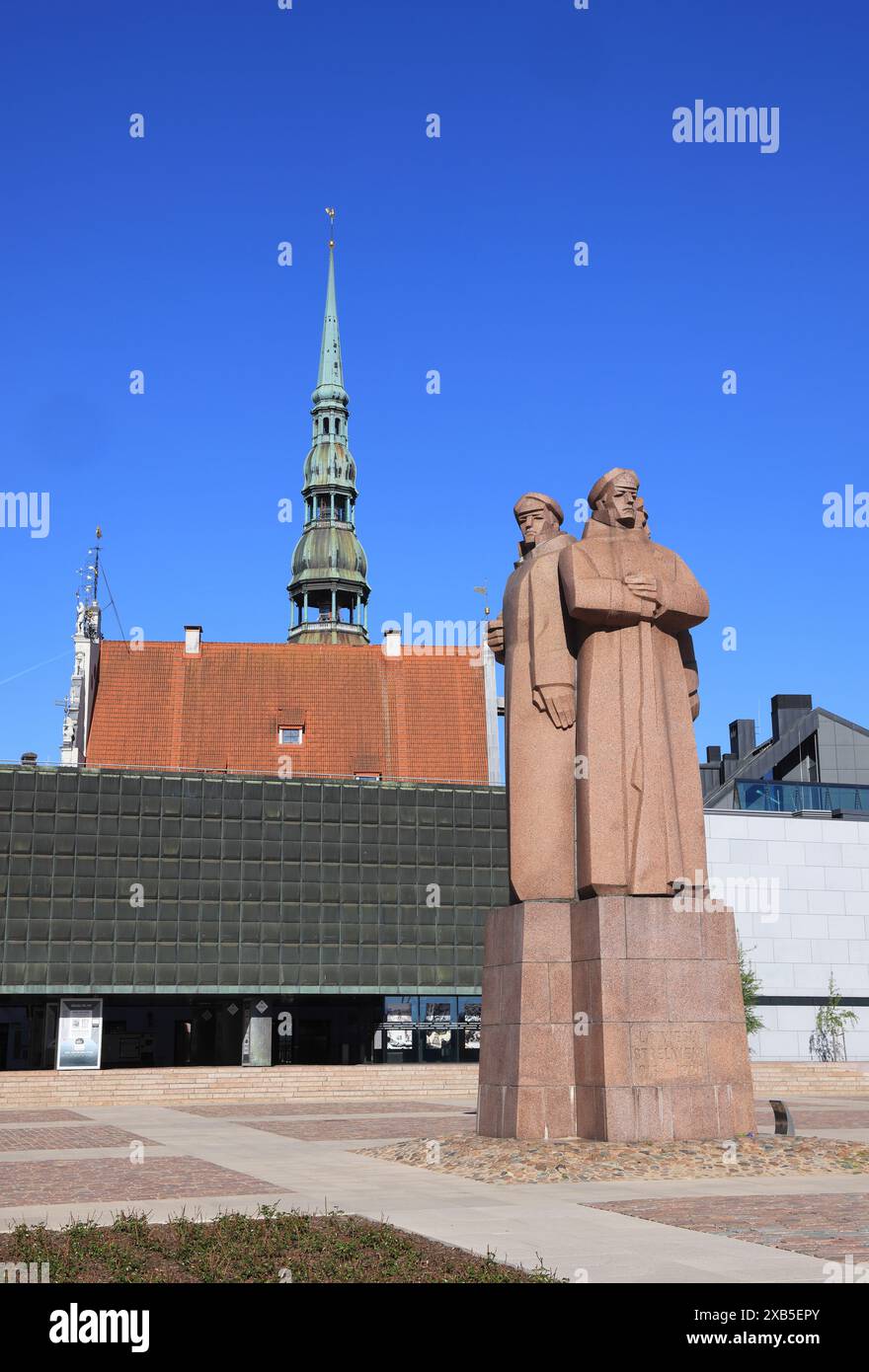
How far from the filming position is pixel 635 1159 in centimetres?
1700

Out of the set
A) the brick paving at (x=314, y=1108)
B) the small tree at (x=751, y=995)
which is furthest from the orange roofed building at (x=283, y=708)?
the brick paving at (x=314, y=1108)

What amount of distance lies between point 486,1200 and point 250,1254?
4515 millimetres

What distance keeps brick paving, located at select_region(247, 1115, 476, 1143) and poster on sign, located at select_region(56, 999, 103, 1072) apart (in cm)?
2189

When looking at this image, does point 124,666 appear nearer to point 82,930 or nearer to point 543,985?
point 82,930

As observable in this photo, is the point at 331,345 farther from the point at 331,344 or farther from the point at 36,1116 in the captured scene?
the point at 36,1116

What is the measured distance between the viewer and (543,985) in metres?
19.5

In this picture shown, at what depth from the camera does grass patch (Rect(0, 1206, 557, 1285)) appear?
959 cm

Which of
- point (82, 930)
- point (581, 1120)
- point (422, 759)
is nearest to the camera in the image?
point (581, 1120)

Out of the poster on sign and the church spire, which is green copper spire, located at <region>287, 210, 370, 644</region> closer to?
the church spire

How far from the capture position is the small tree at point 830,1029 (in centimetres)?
6481
